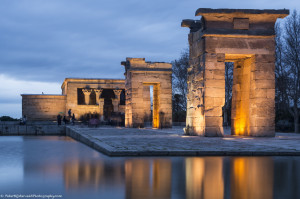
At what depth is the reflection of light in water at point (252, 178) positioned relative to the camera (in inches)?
187

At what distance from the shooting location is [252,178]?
19.2 ft

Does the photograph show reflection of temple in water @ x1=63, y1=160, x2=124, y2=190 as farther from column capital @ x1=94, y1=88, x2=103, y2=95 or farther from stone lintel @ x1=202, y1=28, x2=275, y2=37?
column capital @ x1=94, y1=88, x2=103, y2=95

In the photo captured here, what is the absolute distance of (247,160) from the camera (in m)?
8.07

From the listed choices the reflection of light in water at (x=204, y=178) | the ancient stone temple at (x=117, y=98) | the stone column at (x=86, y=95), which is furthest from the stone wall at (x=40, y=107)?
the reflection of light in water at (x=204, y=178)

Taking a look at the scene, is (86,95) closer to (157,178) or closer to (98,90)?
(98,90)

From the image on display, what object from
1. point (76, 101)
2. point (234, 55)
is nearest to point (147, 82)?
point (234, 55)

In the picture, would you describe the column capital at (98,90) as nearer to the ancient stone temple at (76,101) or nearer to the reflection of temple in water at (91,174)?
the ancient stone temple at (76,101)

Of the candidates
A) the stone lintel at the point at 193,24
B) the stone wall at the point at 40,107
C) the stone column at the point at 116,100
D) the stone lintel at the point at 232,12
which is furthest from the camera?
the stone column at the point at 116,100

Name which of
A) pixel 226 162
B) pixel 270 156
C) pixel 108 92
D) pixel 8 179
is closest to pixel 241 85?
pixel 270 156

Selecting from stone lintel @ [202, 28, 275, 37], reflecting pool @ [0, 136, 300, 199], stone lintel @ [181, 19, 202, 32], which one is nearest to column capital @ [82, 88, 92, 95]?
stone lintel @ [181, 19, 202, 32]

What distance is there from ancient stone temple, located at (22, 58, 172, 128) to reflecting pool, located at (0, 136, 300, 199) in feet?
63.4

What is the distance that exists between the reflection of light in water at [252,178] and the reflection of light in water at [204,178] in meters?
0.21

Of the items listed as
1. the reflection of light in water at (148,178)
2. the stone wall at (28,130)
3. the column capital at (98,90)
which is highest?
the column capital at (98,90)

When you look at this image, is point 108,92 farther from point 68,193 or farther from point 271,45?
point 68,193
